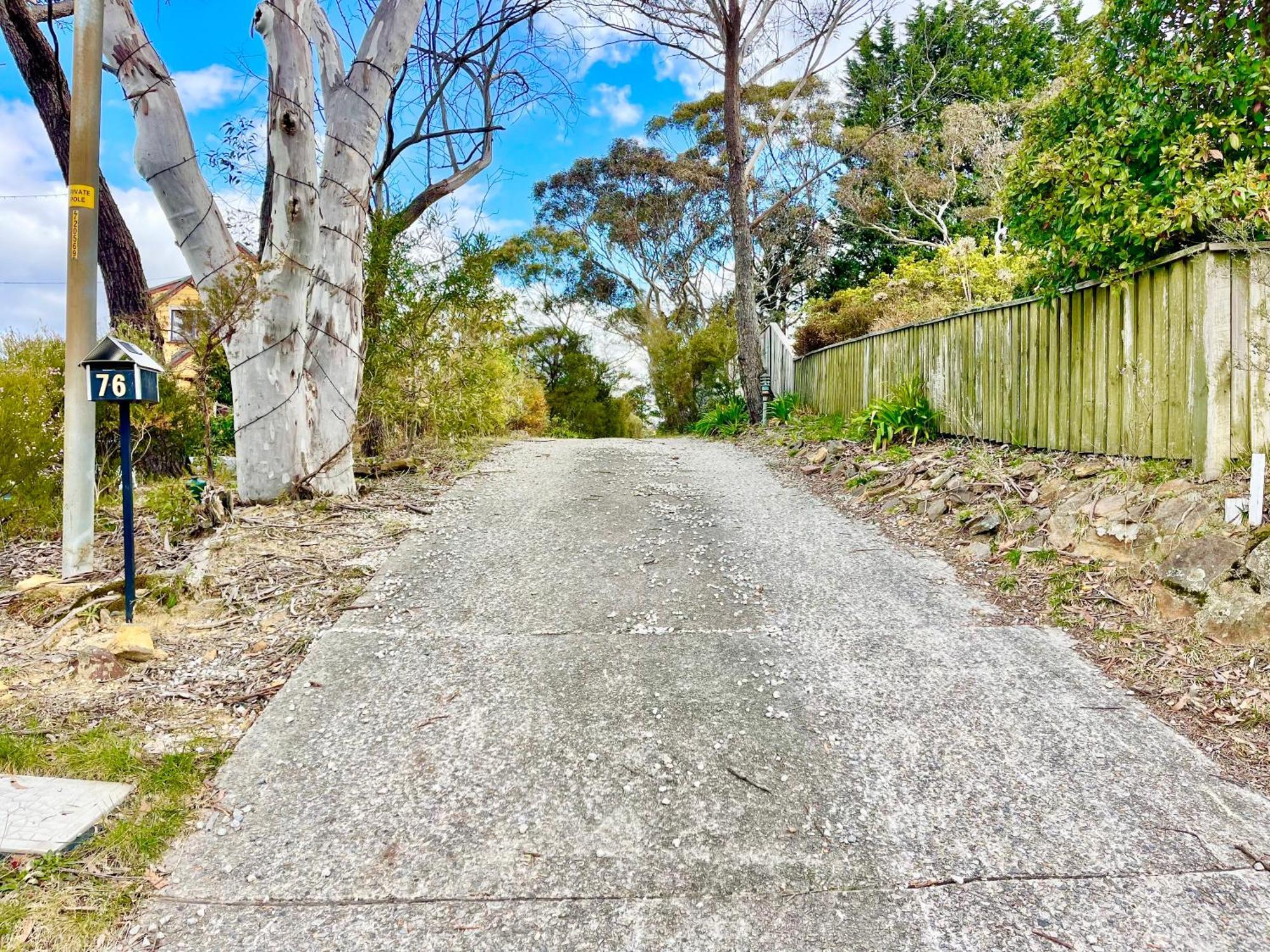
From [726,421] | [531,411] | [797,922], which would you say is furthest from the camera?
[531,411]

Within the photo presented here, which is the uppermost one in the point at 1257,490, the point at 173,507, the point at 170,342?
the point at 170,342

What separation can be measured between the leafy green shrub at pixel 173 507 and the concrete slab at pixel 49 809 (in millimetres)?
2567

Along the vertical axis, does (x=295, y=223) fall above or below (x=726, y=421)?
above

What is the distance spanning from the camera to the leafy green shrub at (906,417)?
22.3 ft

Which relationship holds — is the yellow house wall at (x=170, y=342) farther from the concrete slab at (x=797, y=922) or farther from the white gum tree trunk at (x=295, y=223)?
the concrete slab at (x=797, y=922)

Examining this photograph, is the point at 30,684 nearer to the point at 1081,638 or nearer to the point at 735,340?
the point at 1081,638

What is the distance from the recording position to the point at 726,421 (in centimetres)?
1222

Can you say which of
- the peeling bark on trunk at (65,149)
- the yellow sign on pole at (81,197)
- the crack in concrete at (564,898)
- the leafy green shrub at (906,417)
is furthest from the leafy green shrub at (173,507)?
the leafy green shrub at (906,417)

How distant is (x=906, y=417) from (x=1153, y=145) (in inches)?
120

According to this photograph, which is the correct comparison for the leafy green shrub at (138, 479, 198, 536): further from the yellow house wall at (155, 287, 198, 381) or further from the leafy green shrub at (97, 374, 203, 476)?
the yellow house wall at (155, 287, 198, 381)

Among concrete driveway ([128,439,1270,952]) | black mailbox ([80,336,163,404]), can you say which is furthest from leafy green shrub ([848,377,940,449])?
black mailbox ([80,336,163,404])

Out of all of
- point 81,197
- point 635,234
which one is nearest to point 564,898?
point 81,197

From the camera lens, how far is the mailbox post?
3.38m

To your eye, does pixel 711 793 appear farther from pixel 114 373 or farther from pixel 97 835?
pixel 114 373
